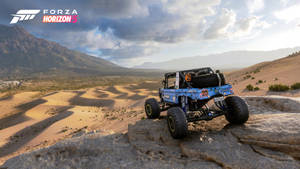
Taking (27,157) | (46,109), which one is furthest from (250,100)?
(46,109)

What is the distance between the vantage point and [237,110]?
472 cm

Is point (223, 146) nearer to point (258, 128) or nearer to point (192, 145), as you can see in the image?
point (192, 145)

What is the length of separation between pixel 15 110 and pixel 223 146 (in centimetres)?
2515

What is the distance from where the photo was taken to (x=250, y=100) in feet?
26.1

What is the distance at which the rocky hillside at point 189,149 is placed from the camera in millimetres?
3600

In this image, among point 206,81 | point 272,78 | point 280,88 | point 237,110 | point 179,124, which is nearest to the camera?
point 179,124

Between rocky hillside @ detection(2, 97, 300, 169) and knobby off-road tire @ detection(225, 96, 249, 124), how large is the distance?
226 mm

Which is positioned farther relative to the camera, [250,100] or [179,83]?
[250,100]

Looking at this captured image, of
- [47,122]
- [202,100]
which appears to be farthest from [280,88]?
[47,122]

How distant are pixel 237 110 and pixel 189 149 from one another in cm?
197

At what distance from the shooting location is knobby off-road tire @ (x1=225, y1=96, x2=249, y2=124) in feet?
15.4

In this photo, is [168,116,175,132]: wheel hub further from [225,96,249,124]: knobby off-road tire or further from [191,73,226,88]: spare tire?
[225,96,249,124]: knobby off-road tire

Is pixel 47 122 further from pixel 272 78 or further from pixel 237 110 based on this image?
pixel 272 78

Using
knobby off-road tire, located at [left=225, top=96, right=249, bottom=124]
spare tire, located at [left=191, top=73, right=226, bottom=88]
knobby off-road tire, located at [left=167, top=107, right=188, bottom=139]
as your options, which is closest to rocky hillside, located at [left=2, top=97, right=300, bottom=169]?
knobby off-road tire, located at [left=225, top=96, right=249, bottom=124]
